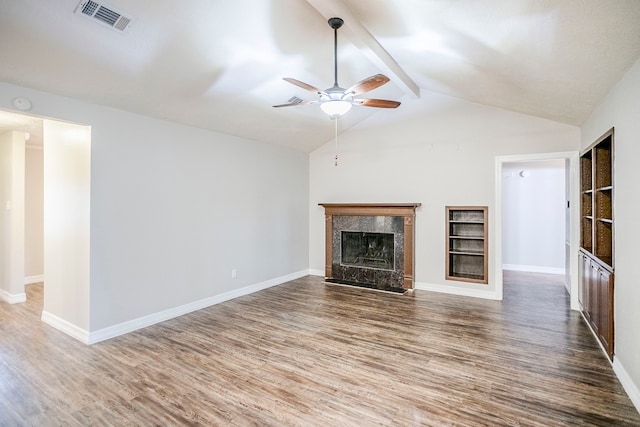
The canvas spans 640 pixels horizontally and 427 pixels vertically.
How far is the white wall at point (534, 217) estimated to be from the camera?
6.94m

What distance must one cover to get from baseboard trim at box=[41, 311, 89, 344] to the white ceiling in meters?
2.40

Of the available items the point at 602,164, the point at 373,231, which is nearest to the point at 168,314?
the point at 373,231

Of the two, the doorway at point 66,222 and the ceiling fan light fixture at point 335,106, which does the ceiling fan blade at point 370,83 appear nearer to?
the ceiling fan light fixture at point 335,106

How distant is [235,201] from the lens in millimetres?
5109

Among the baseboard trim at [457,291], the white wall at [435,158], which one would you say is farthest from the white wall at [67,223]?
the baseboard trim at [457,291]

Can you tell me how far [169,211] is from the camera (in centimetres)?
417

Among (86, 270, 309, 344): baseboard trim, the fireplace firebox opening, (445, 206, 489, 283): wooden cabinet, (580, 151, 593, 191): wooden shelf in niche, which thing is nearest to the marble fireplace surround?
the fireplace firebox opening

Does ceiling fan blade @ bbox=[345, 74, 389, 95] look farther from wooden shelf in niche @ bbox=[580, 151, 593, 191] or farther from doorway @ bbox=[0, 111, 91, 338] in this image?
wooden shelf in niche @ bbox=[580, 151, 593, 191]

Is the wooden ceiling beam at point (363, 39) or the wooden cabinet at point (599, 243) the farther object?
the wooden cabinet at point (599, 243)

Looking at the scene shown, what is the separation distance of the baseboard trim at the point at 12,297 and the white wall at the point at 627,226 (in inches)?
276

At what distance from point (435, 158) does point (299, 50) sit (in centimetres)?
309

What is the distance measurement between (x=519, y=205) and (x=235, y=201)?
608 cm

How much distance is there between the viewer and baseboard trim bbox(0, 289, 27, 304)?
4.78m

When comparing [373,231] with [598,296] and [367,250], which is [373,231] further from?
[598,296]
